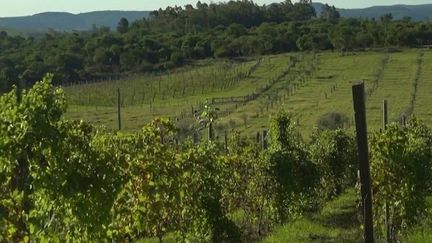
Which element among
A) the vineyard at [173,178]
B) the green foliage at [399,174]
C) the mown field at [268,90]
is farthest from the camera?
the mown field at [268,90]

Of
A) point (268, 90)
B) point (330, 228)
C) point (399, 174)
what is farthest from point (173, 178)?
point (268, 90)

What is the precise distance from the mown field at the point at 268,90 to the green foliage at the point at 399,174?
30.9m

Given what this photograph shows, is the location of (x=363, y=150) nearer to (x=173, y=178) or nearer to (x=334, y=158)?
(x=173, y=178)

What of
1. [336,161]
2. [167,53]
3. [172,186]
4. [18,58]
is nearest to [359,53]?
[167,53]

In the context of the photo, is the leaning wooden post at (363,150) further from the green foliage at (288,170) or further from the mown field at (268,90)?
the mown field at (268,90)

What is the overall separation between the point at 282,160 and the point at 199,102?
46.5 meters

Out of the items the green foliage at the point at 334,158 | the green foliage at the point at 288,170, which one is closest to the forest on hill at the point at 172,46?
the green foliage at the point at 334,158

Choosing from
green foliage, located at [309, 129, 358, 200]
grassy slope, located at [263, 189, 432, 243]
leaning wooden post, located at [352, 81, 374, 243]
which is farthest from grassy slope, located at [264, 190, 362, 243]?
leaning wooden post, located at [352, 81, 374, 243]

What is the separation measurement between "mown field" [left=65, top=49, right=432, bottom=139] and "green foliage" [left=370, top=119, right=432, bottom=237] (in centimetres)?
3088

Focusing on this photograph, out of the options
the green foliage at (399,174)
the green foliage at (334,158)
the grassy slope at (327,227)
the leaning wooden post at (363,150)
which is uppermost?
the leaning wooden post at (363,150)

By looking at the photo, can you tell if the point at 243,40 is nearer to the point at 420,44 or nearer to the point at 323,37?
the point at 323,37

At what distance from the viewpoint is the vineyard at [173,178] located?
5410 mm

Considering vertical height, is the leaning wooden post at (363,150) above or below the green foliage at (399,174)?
above

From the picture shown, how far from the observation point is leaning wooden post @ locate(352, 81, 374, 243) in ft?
20.0
